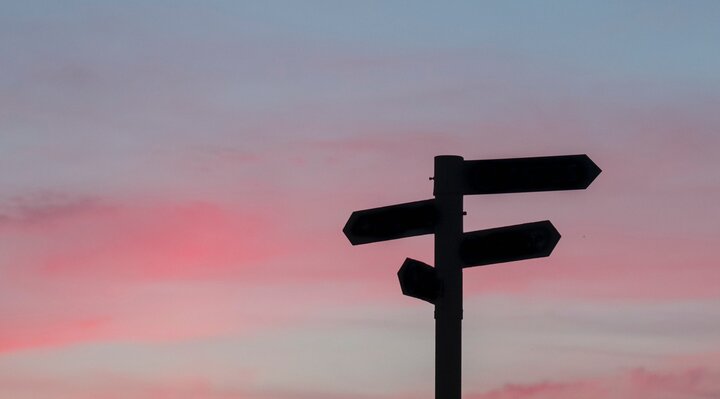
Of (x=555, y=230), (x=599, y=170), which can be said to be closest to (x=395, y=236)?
(x=555, y=230)

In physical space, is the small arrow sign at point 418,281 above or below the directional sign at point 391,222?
below

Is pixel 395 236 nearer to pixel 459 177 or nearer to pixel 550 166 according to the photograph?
pixel 459 177

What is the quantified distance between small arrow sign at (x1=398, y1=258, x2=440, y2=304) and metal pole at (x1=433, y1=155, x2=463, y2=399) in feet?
0.22

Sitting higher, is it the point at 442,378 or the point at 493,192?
the point at 493,192

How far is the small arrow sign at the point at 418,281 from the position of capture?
597 cm

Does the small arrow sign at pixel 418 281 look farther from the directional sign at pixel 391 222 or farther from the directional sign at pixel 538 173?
the directional sign at pixel 538 173

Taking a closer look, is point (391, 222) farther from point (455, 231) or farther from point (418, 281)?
point (418, 281)

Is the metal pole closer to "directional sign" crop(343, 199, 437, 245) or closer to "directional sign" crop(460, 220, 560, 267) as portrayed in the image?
"directional sign" crop(343, 199, 437, 245)

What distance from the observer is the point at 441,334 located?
5.96 metres

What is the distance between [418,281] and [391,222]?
0.60 meters

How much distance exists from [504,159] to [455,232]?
2.31 feet

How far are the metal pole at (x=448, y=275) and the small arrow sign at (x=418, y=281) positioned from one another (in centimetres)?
7

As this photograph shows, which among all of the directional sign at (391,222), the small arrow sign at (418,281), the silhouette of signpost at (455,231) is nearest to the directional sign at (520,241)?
the silhouette of signpost at (455,231)

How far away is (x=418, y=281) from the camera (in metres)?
5.99
